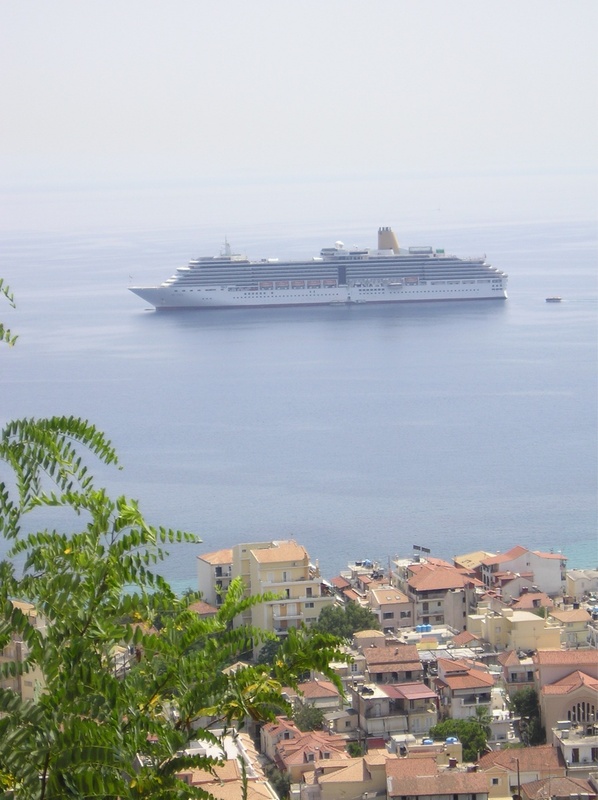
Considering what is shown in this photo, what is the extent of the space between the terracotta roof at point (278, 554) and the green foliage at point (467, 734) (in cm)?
249

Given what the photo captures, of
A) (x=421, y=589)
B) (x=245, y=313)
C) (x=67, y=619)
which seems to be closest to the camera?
(x=67, y=619)

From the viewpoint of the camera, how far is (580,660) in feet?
27.3

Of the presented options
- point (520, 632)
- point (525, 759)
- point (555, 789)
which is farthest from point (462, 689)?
point (555, 789)

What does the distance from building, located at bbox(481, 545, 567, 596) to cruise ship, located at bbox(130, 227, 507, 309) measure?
28778 mm

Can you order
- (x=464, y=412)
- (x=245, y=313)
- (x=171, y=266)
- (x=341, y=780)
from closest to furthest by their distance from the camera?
1. (x=341, y=780)
2. (x=464, y=412)
3. (x=245, y=313)
4. (x=171, y=266)

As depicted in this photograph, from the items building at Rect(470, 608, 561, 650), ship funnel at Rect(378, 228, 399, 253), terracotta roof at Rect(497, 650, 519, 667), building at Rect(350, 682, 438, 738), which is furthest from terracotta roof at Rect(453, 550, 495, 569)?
ship funnel at Rect(378, 228, 399, 253)

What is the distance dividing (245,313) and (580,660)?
3244 cm

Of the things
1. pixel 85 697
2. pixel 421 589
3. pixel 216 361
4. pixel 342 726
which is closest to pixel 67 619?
pixel 85 697

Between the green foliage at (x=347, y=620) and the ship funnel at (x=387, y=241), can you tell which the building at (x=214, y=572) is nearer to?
the green foliage at (x=347, y=620)

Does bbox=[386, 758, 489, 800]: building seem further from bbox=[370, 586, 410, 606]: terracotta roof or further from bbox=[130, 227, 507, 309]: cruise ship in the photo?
bbox=[130, 227, 507, 309]: cruise ship

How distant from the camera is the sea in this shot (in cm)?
1532

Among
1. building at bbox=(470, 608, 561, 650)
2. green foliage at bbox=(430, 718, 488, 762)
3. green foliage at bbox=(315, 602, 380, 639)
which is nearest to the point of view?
green foliage at bbox=(430, 718, 488, 762)

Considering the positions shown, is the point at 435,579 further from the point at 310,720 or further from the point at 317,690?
the point at 310,720

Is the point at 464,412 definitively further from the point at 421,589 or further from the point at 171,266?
the point at 171,266
